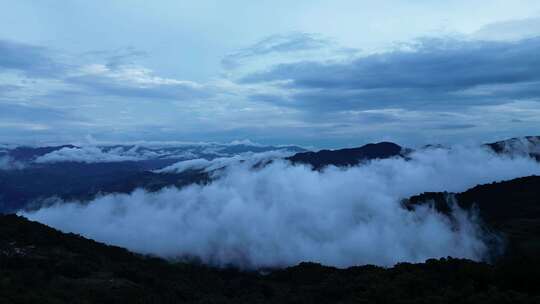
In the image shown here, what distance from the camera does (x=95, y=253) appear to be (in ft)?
574

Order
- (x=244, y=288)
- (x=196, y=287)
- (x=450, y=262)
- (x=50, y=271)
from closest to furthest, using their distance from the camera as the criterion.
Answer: (x=50, y=271) < (x=450, y=262) < (x=196, y=287) < (x=244, y=288)

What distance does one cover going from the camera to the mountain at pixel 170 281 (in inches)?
4396

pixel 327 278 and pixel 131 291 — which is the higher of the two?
pixel 131 291

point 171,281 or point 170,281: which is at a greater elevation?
point 170,281

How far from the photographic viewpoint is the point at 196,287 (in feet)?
560

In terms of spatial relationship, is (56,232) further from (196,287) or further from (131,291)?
(131,291)

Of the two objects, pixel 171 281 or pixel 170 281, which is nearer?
pixel 170 281

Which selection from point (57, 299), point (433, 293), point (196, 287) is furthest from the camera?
point (196, 287)

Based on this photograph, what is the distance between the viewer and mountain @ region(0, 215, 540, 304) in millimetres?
111656

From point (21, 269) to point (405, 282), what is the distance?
94.0 m

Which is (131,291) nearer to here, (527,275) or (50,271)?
(50,271)

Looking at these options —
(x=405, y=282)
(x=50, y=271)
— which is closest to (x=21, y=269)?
(x=50, y=271)

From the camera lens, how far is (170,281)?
162500 mm

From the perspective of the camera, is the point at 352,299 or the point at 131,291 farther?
the point at 352,299
